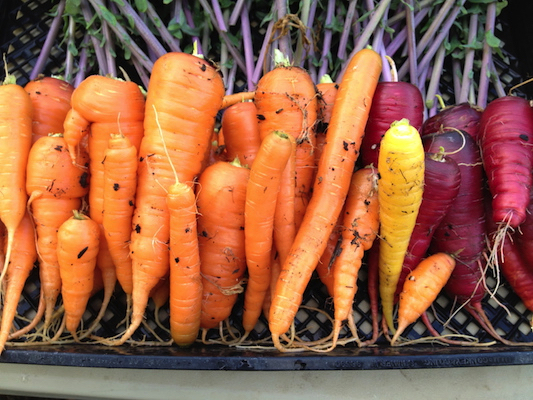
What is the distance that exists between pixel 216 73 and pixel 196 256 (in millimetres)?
540

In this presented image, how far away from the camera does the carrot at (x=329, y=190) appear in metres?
1.02

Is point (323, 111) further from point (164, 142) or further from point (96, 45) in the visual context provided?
point (96, 45)

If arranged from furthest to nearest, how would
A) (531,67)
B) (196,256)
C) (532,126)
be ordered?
(531,67) → (532,126) → (196,256)

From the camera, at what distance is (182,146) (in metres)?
1.06

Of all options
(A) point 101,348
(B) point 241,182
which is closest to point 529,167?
(B) point 241,182

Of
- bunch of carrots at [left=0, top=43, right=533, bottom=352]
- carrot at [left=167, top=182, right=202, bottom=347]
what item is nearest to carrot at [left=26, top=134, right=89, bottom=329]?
bunch of carrots at [left=0, top=43, right=533, bottom=352]

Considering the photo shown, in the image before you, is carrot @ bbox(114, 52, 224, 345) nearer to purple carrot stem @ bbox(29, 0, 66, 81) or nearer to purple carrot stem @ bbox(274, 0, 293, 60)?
purple carrot stem @ bbox(274, 0, 293, 60)

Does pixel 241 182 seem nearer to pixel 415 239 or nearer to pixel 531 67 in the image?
pixel 415 239

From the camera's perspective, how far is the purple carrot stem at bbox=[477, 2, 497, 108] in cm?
146

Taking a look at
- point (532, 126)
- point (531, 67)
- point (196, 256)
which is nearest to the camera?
point (196, 256)

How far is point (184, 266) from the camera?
1012 millimetres

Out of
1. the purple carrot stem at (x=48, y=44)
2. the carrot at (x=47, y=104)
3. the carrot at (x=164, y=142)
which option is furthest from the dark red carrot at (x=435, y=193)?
the purple carrot stem at (x=48, y=44)

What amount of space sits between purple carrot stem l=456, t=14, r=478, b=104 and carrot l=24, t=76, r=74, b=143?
4.94ft

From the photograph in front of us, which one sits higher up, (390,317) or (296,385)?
(390,317)
